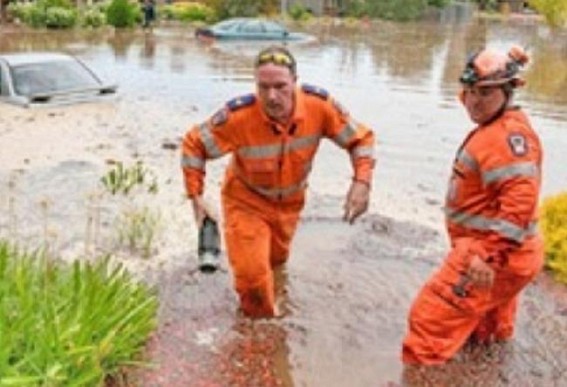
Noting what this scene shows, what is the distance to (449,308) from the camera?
4.93 metres

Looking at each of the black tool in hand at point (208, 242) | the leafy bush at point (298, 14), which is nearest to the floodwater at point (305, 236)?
the black tool in hand at point (208, 242)

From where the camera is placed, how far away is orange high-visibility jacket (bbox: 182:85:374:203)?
545 centimetres

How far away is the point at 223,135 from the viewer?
18.1ft

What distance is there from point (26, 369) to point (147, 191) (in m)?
5.17

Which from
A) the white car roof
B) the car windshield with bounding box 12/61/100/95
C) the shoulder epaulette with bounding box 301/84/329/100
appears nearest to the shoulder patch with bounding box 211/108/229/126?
the shoulder epaulette with bounding box 301/84/329/100

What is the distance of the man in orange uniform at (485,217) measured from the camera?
4566 mm

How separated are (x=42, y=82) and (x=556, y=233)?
9.26 m

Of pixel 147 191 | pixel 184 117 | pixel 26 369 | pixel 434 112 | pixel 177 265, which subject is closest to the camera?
pixel 26 369

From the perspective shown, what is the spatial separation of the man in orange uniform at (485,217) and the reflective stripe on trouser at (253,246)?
3.39ft

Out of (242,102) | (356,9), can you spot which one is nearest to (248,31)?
(356,9)

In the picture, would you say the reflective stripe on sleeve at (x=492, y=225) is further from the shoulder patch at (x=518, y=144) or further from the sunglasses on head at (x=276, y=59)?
the sunglasses on head at (x=276, y=59)

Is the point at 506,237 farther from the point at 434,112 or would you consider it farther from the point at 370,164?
the point at 434,112

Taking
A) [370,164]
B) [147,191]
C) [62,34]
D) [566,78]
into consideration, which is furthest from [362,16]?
[370,164]

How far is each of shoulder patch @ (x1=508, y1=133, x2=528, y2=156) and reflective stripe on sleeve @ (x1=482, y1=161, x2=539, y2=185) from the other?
0.06 meters
